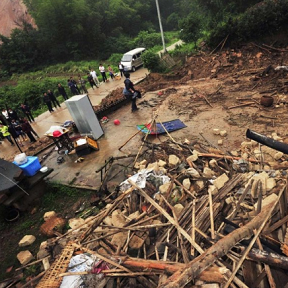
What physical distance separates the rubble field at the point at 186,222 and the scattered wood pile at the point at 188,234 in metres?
0.02

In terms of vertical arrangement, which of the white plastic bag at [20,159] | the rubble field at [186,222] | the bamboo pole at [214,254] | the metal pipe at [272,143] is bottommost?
the rubble field at [186,222]

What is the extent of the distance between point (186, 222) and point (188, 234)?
0.35m

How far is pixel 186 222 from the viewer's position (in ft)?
13.5

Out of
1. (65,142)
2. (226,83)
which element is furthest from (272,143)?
(226,83)

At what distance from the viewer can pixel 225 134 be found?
809 centimetres

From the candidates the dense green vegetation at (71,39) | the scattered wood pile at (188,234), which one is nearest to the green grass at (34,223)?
the scattered wood pile at (188,234)

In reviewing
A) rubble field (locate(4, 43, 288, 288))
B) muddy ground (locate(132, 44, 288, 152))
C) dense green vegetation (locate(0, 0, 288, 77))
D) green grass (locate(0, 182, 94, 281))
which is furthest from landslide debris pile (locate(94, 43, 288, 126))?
dense green vegetation (locate(0, 0, 288, 77))

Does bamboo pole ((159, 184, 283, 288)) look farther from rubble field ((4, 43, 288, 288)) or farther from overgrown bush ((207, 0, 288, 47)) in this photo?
overgrown bush ((207, 0, 288, 47))

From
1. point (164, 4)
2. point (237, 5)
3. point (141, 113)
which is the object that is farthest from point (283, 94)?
point (164, 4)

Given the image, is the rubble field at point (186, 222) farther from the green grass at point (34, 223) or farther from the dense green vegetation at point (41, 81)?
the dense green vegetation at point (41, 81)

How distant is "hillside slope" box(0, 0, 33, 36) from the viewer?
158 feet

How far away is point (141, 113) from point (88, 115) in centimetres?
337

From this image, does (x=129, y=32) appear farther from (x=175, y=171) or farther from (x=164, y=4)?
(x=175, y=171)

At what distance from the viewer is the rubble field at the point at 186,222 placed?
3029 millimetres
